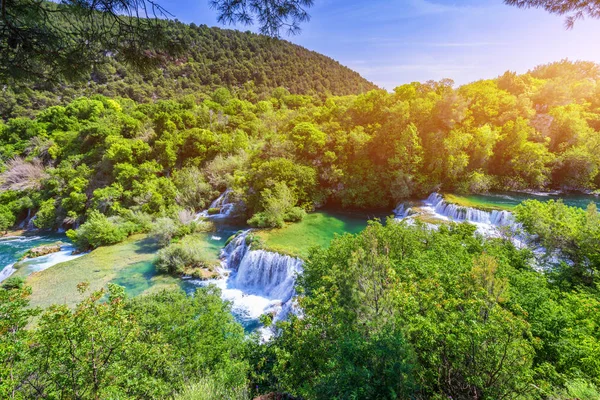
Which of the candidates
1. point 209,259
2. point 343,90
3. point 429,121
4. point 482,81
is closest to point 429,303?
point 209,259

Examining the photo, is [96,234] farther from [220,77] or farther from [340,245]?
[220,77]

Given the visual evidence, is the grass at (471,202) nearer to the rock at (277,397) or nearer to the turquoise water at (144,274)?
the turquoise water at (144,274)

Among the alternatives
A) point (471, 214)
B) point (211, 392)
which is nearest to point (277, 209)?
point (471, 214)

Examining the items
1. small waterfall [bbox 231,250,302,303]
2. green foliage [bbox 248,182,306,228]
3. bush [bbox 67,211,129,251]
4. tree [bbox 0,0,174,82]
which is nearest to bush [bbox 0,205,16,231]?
bush [bbox 67,211,129,251]

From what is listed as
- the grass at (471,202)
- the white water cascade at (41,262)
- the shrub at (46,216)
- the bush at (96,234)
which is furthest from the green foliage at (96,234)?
the grass at (471,202)

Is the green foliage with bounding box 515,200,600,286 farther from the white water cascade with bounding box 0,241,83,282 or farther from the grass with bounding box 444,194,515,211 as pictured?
the white water cascade with bounding box 0,241,83,282

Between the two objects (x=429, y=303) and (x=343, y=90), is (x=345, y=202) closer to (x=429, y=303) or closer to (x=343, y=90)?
(x=429, y=303)

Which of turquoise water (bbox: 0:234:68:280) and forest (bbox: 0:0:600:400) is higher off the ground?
forest (bbox: 0:0:600:400)

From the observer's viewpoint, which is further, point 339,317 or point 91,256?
point 91,256
